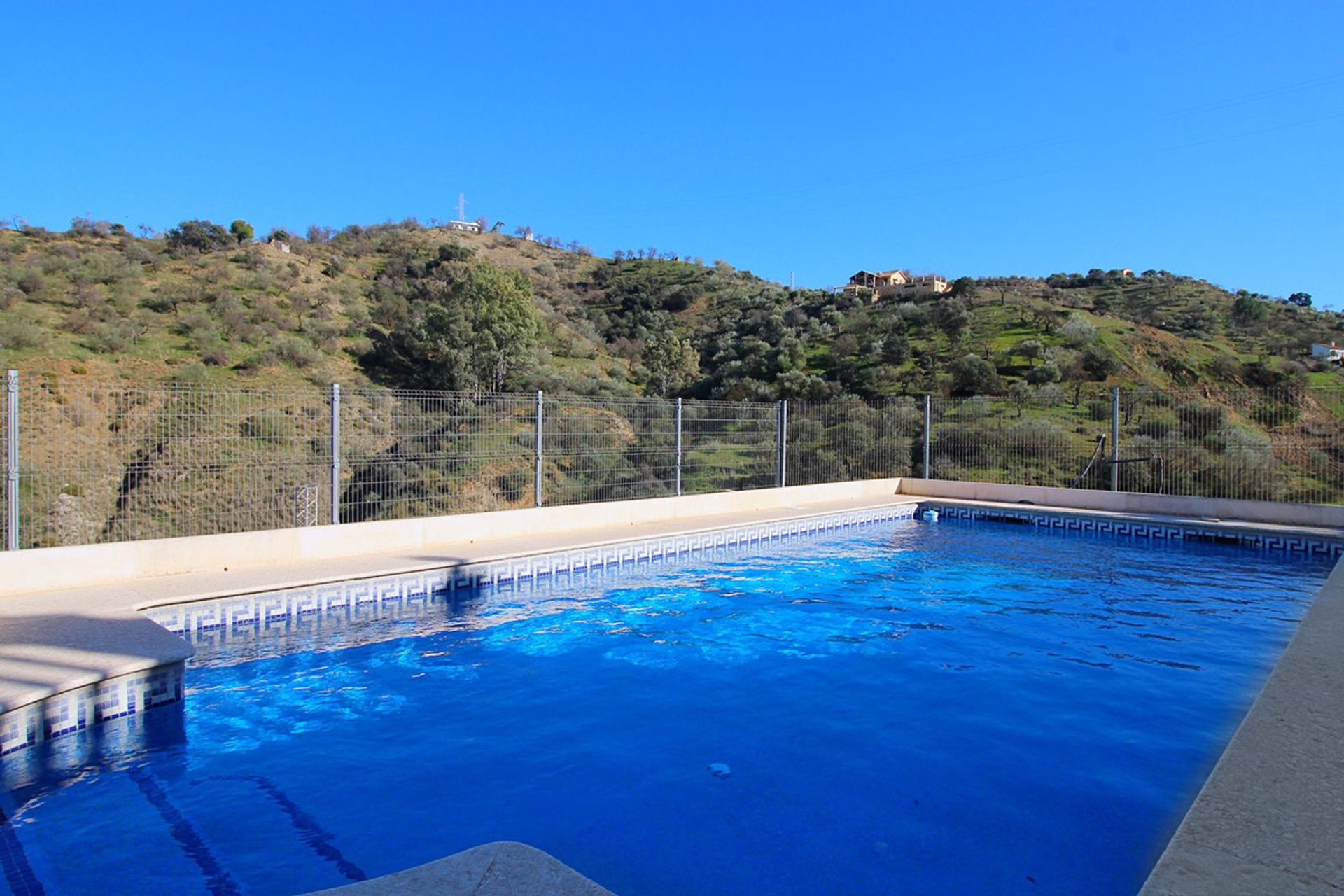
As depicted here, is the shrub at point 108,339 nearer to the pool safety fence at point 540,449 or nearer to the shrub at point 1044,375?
the pool safety fence at point 540,449

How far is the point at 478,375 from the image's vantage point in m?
23.5

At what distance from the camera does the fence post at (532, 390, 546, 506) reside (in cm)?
912

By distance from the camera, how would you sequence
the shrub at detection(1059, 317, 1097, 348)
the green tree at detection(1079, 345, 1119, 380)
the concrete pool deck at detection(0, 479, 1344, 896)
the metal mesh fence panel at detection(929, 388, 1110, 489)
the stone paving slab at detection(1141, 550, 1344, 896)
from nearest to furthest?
1. the stone paving slab at detection(1141, 550, 1344, 896)
2. the concrete pool deck at detection(0, 479, 1344, 896)
3. the metal mesh fence panel at detection(929, 388, 1110, 489)
4. the green tree at detection(1079, 345, 1119, 380)
5. the shrub at detection(1059, 317, 1097, 348)

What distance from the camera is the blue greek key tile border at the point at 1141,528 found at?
379 inches

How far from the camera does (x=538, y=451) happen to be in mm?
9266

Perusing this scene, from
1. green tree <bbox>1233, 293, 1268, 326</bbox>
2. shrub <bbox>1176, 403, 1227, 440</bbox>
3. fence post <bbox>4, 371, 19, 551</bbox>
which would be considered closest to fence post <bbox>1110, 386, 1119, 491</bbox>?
shrub <bbox>1176, 403, 1227, 440</bbox>

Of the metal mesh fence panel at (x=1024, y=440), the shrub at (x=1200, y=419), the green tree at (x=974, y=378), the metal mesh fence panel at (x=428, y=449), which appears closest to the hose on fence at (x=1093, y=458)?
the metal mesh fence panel at (x=1024, y=440)

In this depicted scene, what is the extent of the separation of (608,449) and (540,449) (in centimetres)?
107

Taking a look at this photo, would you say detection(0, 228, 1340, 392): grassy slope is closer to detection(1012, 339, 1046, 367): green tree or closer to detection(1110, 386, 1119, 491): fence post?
detection(1012, 339, 1046, 367): green tree

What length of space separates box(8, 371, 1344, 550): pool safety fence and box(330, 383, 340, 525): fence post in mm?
20

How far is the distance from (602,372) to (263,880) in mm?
24188

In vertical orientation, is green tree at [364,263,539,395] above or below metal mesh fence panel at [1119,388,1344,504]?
above

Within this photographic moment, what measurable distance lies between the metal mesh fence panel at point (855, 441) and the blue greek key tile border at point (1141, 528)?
1803mm

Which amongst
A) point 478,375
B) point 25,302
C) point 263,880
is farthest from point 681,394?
point 263,880
